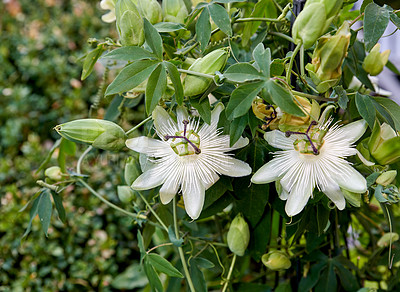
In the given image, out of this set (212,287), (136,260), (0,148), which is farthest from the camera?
(0,148)

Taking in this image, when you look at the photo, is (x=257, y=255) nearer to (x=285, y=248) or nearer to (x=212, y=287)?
(x=285, y=248)

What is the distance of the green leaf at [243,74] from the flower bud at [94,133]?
157mm

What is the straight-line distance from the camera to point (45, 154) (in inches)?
57.6

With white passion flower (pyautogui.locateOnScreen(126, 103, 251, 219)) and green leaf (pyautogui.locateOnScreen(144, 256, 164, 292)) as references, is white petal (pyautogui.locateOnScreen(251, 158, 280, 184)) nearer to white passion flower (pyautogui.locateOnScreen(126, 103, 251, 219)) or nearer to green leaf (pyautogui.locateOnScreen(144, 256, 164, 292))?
white passion flower (pyautogui.locateOnScreen(126, 103, 251, 219))

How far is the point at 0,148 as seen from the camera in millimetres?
1508

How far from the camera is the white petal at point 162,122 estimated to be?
47 centimetres

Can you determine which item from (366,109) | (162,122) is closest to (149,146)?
(162,122)

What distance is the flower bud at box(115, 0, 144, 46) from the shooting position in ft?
1.47

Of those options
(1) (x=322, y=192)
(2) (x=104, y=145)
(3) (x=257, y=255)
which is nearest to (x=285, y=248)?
(3) (x=257, y=255)

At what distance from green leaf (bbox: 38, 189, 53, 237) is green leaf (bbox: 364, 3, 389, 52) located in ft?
1.52

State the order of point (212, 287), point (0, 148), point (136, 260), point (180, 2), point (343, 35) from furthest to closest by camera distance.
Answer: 1. point (0, 148)
2. point (136, 260)
3. point (212, 287)
4. point (180, 2)
5. point (343, 35)

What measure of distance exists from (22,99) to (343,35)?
143cm

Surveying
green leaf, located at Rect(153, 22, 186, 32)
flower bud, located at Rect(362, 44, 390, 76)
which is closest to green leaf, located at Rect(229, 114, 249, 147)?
green leaf, located at Rect(153, 22, 186, 32)

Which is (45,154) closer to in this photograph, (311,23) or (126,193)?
(126,193)
